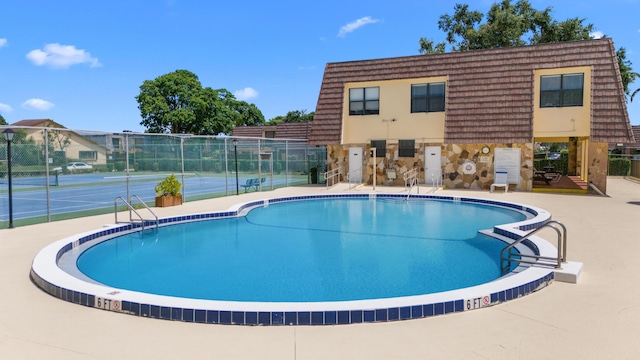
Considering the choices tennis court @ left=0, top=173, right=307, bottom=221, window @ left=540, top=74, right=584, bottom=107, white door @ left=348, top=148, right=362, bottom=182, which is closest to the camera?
tennis court @ left=0, top=173, right=307, bottom=221

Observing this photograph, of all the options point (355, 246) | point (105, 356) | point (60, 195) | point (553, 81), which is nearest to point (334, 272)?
point (355, 246)

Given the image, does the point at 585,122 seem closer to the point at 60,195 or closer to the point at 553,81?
the point at 553,81

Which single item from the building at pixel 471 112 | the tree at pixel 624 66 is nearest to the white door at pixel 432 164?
the building at pixel 471 112

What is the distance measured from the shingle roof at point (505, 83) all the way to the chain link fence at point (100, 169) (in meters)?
7.84

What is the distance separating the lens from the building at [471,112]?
58.6ft

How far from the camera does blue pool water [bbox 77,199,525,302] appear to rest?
648 cm

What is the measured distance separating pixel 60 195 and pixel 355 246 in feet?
54.7

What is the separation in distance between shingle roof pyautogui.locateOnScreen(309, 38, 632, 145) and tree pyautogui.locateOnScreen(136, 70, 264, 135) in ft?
102

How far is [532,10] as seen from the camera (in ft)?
109

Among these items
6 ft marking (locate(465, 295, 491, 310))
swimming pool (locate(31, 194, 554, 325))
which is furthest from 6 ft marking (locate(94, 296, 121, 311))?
6 ft marking (locate(465, 295, 491, 310))

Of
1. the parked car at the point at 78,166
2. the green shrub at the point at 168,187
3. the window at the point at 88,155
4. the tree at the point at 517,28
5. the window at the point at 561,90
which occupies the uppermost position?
the tree at the point at 517,28

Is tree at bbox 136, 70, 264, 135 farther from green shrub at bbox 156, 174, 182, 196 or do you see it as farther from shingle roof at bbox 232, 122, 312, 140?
green shrub at bbox 156, 174, 182, 196

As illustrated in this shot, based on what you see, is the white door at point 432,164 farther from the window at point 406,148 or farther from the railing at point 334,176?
the railing at point 334,176

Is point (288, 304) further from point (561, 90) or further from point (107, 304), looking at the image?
point (561, 90)
